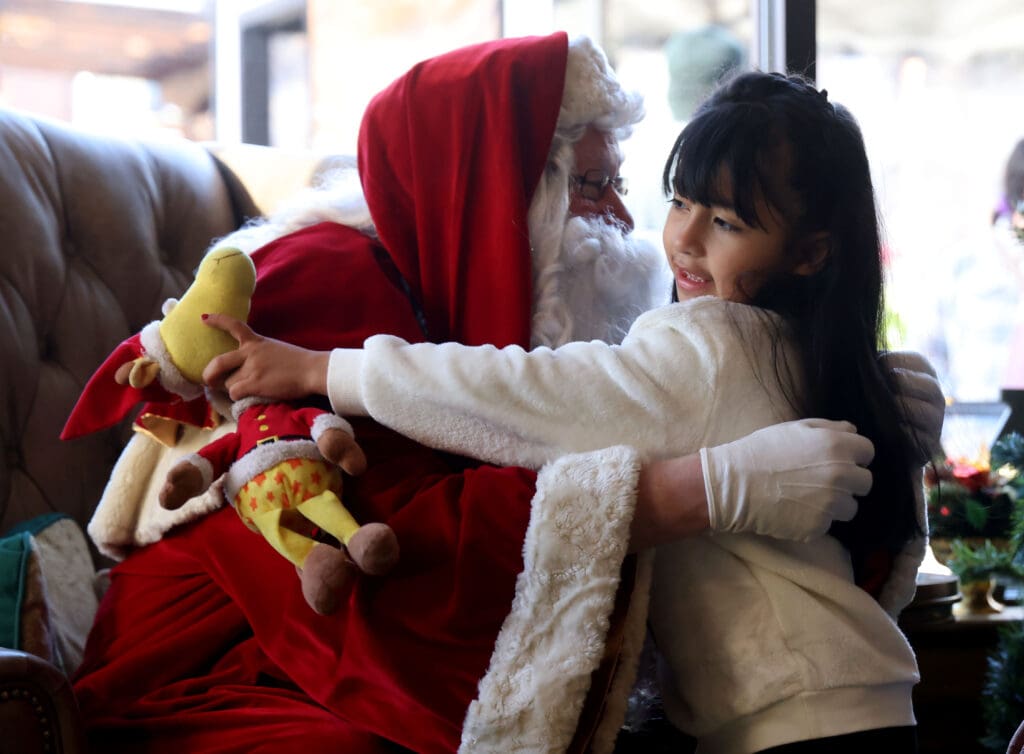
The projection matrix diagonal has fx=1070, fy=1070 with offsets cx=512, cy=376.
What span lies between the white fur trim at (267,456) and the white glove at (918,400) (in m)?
0.67

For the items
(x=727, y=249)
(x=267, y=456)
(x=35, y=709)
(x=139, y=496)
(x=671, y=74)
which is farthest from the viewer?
(x=671, y=74)

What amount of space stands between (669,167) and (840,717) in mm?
671

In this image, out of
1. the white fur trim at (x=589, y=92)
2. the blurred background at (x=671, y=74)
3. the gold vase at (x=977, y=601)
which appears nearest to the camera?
the white fur trim at (x=589, y=92)

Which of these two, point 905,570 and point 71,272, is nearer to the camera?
point 905,570

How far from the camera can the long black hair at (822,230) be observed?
119 cm

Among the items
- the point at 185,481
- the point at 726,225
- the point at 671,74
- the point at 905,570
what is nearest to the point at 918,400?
the point at 905,570

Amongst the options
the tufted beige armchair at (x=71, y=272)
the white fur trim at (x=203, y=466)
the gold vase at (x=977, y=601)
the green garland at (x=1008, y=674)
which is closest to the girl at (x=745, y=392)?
the white fur trim at (x=203, y=466)

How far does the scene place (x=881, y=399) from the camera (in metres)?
1.21

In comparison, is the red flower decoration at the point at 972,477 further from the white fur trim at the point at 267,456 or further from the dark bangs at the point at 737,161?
the white fur trim at the point at 267,456

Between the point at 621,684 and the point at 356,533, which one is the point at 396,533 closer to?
the point at 356,533

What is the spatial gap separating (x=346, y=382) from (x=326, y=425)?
0.24 ft

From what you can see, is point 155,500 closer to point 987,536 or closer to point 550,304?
point 550,304

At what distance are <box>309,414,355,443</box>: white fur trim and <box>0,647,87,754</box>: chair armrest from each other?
33 cm

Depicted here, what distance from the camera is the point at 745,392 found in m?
1.16
